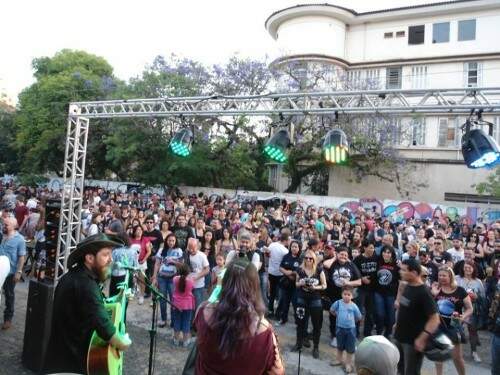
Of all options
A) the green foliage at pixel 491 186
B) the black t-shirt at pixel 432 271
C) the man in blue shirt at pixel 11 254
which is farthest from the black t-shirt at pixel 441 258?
the green foliage at pixel 491 186

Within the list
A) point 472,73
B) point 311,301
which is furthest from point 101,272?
point 472,73

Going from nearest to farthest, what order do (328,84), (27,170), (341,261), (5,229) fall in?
(5,229), (341,261), (328,84), (27,170)

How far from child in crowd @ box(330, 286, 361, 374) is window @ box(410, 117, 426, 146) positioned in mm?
21743

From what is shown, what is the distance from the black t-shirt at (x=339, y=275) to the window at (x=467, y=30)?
26037 mm

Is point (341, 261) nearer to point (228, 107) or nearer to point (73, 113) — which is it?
point (228, 107)

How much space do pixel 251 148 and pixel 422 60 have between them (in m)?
13.5

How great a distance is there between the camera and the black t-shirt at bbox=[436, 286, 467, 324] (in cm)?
530

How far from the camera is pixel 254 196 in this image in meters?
23.2

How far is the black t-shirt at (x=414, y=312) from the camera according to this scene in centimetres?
409

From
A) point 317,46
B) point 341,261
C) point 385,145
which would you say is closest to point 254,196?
point 385,145

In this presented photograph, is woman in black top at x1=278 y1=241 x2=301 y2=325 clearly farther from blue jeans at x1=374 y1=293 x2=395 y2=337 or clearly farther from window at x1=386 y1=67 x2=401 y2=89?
window at x1=386 y1=67 x2=401 y2=89

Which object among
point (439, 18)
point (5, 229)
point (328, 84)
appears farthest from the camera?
point (439, 18)

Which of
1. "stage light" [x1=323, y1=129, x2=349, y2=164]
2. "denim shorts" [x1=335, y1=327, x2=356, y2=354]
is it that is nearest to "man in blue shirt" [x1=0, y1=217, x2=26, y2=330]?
"denim shorts" [x1=335, y1=327, x2=356, y2=354]

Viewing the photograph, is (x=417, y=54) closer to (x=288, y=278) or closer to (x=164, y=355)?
(x=288, y=278)
